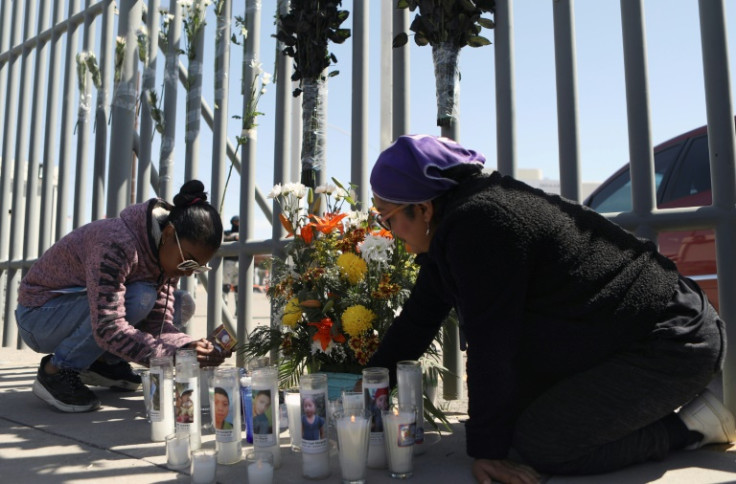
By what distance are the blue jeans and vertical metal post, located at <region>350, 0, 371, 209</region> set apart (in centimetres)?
121

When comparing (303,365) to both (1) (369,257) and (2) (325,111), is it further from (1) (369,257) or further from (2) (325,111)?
(2) (325,111)

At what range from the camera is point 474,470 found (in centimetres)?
172

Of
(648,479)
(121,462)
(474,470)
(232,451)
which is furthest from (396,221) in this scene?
(121,462)

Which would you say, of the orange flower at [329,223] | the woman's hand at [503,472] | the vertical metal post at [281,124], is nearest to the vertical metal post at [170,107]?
the vertical metal post at [281,124]

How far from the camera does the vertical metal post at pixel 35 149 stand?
544cm

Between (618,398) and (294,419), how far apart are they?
3.58 ft

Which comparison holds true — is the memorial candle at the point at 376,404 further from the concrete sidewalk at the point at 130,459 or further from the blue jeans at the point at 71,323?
the blue jeans at the point at 71,323

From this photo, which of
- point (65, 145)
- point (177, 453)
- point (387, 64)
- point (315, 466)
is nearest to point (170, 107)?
point (65, 145)

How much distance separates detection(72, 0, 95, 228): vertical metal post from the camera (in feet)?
16.1

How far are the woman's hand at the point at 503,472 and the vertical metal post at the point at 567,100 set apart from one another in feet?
4.37

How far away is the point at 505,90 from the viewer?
2857 millimetres

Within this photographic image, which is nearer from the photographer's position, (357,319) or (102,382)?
(357,319)

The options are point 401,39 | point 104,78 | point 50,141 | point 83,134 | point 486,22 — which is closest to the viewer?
point 486,22

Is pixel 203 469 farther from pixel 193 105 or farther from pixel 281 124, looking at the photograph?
pixel 193 105
